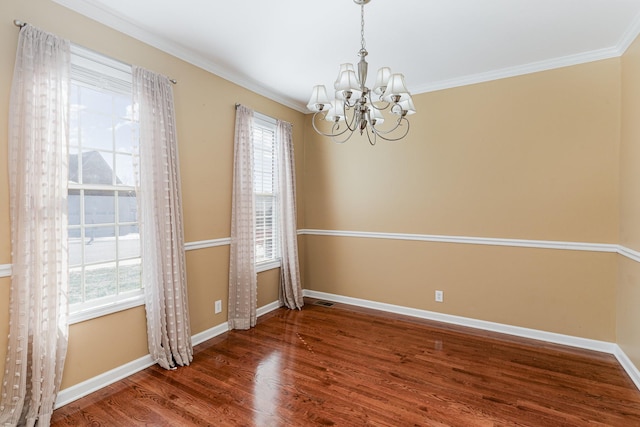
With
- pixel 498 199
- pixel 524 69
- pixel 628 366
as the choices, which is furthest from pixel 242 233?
pixel 628 366

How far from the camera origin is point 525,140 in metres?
3.22

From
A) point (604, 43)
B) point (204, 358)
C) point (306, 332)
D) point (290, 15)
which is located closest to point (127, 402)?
point (204, 358)

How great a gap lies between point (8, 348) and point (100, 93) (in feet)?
5.86

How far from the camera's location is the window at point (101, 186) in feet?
7.39

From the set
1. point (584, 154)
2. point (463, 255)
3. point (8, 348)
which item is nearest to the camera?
point (8, 348)

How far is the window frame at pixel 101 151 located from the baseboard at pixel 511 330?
265 cm

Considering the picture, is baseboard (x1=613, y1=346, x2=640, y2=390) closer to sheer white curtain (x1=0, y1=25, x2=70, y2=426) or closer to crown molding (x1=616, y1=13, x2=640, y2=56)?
crown molding (x1=616, y1=13, x2=640, y2=56)

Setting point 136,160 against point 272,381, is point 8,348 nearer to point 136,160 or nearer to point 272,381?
point 136,160

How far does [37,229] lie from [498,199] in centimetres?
389

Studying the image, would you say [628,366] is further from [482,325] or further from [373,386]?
[373,386]

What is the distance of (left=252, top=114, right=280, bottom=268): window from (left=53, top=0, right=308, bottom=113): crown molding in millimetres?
379

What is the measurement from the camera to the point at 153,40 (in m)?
2.67

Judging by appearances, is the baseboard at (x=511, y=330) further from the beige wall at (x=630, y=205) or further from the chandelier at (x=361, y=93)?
the chandelier at (x=361, y=93)

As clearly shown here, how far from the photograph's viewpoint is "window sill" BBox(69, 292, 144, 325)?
222 centimetres
